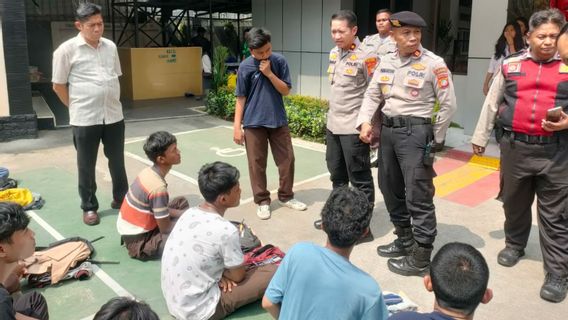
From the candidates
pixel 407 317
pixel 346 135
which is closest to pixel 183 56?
pixel 346 135

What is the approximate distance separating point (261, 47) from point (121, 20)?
14031 mm

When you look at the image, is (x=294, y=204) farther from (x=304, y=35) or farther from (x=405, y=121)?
(x=304, y=35)

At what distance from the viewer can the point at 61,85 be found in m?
4.54

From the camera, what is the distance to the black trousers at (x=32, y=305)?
267 centimetres

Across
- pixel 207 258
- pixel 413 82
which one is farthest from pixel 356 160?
pixel 207 258

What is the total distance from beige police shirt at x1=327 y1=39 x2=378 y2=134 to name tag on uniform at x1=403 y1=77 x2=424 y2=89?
660mm

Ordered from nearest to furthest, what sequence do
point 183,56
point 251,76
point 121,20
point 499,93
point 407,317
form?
point 407,317 → point 499,93 → point 251,76 → point 183,56 → point 121,20

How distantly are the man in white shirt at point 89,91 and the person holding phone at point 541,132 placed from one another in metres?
3.26

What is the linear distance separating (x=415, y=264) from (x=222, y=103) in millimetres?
7042

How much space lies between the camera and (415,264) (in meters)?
3.71

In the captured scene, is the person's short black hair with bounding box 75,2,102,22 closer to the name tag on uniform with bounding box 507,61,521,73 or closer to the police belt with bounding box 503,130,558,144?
the name tag on uniform with bounding box 507,61,521,73

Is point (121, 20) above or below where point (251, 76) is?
above

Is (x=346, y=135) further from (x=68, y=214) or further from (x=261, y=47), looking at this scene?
(x=68, y=214)

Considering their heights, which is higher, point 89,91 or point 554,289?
point 89,91
